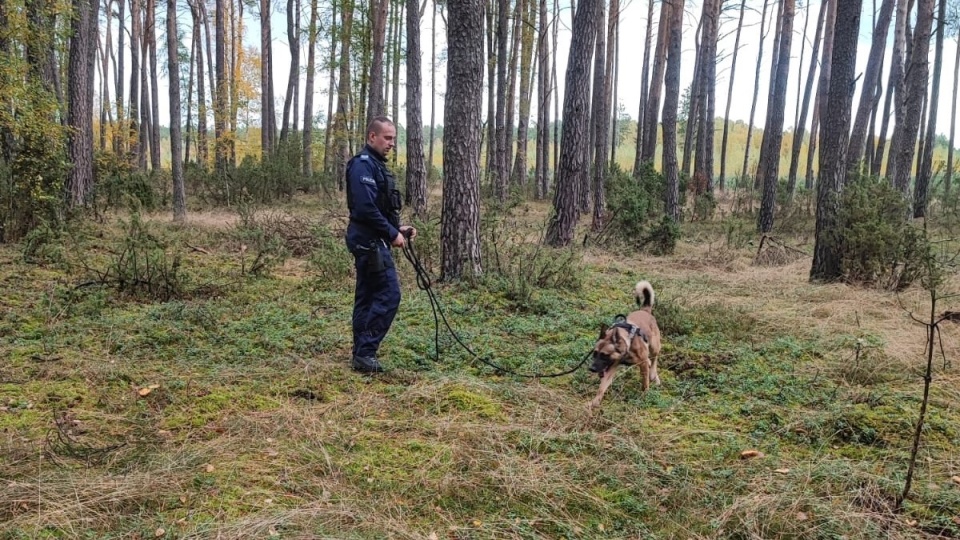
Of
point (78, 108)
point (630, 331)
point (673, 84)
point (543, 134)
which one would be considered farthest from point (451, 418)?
point (543, 134)

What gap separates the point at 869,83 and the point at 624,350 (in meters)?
15.9

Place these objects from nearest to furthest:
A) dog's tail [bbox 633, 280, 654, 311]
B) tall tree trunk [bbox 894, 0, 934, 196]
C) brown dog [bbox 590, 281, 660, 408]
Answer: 1. brown dog [bbox 590, 281, 660, 408]
2. dog's tail [bbox 633, 280, 654, 311]
3. tall tree trunk [bbox 894, 0, 934, 196]

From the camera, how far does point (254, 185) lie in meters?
15.7

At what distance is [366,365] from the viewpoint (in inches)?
180

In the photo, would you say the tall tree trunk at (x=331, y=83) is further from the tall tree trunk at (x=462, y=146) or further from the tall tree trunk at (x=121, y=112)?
the tall tree trunk at (x=462, y=146)

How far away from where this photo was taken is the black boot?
15.0ft

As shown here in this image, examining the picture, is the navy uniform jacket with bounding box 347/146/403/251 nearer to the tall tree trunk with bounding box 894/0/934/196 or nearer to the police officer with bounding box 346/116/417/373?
the police officer with bounding box 346/116/417/373

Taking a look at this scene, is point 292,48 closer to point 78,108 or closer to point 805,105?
point 78,108

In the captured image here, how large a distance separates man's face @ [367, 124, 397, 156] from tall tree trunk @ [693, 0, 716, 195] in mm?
13663

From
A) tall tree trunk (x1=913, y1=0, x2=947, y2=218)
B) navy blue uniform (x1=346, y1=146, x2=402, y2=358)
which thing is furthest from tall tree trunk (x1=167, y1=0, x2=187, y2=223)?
tall tree trunk (x1=913, y1=0, x2=947, y2=218)

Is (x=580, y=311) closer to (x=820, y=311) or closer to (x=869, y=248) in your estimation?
(x=820, y=311)

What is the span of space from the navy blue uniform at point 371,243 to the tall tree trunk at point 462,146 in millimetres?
2379

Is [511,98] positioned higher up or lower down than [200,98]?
lower down

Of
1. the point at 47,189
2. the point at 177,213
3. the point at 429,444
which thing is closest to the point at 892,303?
the point at 429,444
